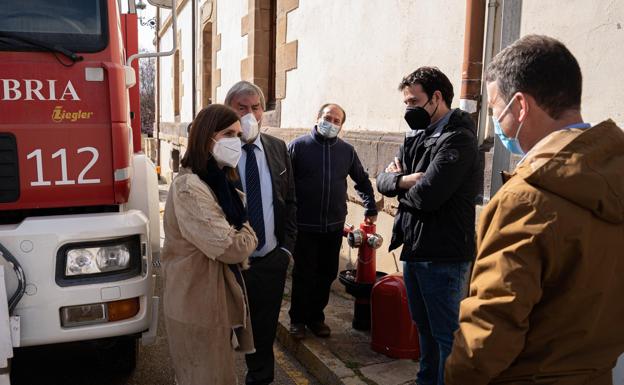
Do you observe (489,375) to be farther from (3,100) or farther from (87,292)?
(3,100)

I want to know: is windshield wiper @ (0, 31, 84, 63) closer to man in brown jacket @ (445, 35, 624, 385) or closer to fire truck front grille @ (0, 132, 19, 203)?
fire truck front grille @ (0, 132, 19, 203)

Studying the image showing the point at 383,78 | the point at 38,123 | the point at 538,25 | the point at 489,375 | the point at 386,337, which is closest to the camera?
the point at 489,375

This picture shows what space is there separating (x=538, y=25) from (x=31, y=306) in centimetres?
323

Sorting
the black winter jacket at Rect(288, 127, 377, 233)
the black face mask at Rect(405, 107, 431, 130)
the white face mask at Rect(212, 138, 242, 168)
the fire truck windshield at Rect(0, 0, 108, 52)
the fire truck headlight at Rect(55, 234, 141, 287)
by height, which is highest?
the fire truck windshield at Rect(0, 0, 108, 52)

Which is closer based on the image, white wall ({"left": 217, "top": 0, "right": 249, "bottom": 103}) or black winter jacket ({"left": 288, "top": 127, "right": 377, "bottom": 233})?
black winter jacket ({"left": 288, "top": 127, "right": 377, "bottom": 233})

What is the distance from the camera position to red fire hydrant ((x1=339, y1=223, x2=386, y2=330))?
147 inches

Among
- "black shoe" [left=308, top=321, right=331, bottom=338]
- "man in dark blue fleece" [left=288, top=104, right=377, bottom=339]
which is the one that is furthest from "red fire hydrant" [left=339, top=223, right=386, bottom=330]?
"black shoe" [left=308, top=321, right=331, bottom=338]

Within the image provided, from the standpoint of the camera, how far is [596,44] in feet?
9.27

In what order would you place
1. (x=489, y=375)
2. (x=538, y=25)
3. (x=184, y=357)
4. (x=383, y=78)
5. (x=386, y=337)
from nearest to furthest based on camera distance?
(x=489, y=375) < (x=184, y=357) < (x=538, y=25) < (x=386, y=337) < (x=383, y=78)

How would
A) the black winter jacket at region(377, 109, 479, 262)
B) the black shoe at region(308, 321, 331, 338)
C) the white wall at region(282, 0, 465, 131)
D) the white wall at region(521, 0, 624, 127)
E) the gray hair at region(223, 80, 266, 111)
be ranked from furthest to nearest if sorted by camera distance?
the white wall at region(282, 0, 465, 131) < the black shoe at region(308, 321, 331, 338) < the gray hair at region(223, 80, 266, 111) < the white wall at region(521, 0, 624, 127) < the black winter jacket at region(377, 109, 479, 262)

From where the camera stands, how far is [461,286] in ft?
8.47

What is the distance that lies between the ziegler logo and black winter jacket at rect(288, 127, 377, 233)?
1.56m

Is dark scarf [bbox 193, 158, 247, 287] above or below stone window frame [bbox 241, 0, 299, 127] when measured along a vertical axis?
below

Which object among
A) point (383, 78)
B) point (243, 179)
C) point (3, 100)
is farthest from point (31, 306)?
point (383, 78)
